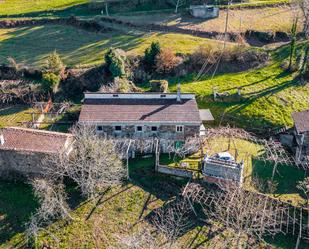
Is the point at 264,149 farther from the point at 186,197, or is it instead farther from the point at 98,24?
the point at 98,24

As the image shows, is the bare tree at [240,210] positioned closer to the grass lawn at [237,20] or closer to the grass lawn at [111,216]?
the grass lawn at [111,216]

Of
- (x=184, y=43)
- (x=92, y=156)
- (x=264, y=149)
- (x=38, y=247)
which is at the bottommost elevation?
(x=38, y=247)

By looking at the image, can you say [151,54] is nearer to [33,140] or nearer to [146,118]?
[146,118]

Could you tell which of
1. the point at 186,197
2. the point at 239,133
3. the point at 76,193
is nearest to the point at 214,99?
the point at 239,133

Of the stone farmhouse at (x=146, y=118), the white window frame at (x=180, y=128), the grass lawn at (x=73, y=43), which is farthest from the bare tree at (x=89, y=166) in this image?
the grass lawn at (x=73, y=43)

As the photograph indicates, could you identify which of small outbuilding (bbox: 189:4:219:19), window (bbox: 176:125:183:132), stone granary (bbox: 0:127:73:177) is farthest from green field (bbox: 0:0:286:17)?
stone granary (bbox: 0:127:73:177)

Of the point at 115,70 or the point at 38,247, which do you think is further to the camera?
the point at 115,70

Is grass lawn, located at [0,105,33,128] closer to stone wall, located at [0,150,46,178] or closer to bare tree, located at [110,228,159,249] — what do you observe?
stone wall, located at [0,150,46,178]
